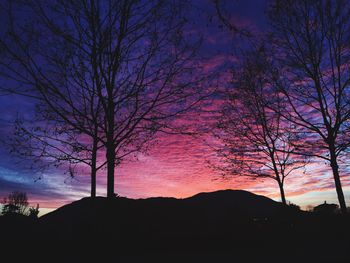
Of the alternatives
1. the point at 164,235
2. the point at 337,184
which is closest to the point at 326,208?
the point at 337,184

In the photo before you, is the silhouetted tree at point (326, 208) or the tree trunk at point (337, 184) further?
the silhouetted tree at point (326, 208)

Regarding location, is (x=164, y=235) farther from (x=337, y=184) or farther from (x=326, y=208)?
(x=326, y=208)

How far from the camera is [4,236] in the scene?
24.9 ft

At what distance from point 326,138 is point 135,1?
9648mm

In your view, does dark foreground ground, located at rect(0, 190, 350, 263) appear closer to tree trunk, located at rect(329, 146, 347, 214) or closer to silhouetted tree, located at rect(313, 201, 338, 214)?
tree trunk, located at rect(329, 146, 347, 214)

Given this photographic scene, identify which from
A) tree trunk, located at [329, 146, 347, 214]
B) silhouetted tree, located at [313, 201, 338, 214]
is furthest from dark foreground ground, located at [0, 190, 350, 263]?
silhouetted tree, located at [313, 201, 338, 214]

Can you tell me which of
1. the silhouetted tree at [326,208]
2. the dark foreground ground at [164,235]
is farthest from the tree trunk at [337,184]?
the silhouetted tree at [326,208]

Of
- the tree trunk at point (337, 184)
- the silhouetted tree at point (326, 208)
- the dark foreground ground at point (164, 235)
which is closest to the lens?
the dark foreground ground at point (164, 235)

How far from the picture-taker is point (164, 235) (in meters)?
7.85

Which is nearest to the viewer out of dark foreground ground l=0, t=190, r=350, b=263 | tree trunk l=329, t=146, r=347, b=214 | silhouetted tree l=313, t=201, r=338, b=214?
dark foreground ground l=0, t=190, r=350, b=263

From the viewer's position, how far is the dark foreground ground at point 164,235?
22.2 ft

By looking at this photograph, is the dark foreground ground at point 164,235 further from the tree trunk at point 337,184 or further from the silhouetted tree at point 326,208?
the silhouetted tree at point 326,208

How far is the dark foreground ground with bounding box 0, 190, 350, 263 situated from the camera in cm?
678

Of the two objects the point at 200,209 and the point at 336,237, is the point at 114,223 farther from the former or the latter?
the point at 336,237
